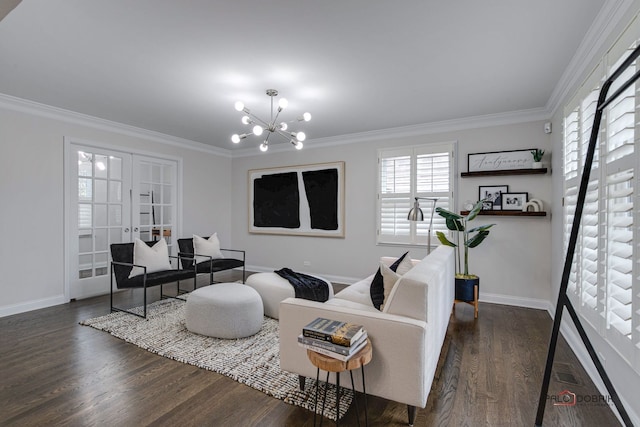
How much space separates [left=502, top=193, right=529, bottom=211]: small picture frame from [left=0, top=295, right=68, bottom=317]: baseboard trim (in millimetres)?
5780

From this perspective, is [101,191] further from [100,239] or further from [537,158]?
[537,158]

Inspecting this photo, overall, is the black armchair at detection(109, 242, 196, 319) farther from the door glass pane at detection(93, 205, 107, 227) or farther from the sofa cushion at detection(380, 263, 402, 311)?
the sofa cushion at detection(380, 263, 402, 311)

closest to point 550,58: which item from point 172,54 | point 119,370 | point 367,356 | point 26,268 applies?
point 367,356

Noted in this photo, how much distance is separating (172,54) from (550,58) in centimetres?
310

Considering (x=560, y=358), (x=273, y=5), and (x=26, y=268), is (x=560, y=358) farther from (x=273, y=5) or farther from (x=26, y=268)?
(x=26, y=268)

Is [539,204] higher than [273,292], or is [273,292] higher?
[539,204]

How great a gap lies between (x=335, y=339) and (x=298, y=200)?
4297 mm

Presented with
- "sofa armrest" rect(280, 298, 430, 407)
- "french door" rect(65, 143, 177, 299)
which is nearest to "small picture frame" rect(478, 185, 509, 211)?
"sofa armrest" rect(280, 298, 430, 407)

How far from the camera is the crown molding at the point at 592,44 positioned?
1.93 metres

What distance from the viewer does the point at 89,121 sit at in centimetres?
432

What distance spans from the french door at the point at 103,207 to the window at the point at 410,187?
3621 millimetres

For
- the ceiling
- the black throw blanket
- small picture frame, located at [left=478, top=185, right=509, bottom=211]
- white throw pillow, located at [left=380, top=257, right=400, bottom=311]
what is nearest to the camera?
the ceiling

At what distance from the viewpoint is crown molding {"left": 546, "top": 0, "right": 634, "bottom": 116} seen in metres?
1.93

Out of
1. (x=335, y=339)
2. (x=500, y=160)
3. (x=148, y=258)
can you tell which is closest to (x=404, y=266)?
(x=335, y=339)
